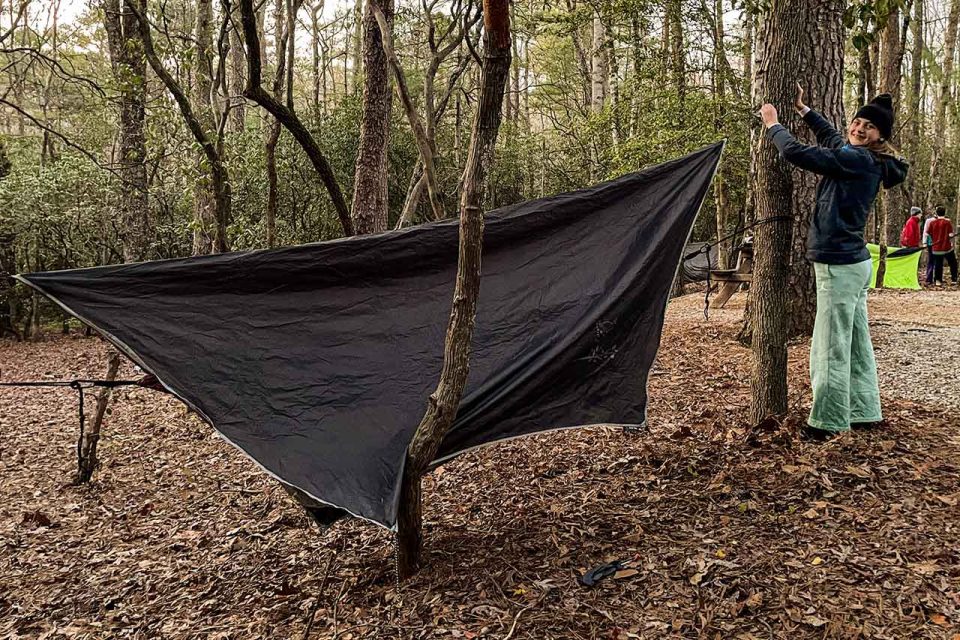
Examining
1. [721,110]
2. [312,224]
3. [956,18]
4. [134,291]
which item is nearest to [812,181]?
[721,110]

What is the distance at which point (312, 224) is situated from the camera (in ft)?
33.7

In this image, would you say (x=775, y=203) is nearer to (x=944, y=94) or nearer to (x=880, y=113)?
(x=880, y=113)

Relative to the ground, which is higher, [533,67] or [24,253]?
[533,67]

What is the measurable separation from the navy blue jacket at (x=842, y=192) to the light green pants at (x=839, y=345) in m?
0.07

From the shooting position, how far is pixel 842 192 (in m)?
2.88

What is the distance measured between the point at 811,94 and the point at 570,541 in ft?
8.93

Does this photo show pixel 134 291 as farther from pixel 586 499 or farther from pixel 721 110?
pixel 721 110

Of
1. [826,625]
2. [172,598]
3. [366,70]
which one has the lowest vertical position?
[172,598]

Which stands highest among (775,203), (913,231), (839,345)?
(913,231)

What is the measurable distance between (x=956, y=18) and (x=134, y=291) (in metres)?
17.0

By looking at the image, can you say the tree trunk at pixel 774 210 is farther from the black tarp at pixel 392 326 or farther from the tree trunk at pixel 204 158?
the tree trunk at pixel 204 158

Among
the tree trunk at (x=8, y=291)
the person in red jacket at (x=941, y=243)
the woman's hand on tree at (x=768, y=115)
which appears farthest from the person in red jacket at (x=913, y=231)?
the tree trunk at (x=8, y=291)

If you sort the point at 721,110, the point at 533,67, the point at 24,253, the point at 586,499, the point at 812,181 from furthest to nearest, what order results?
Result: 1. the point at 533,67
2. the point at 24,253
3. the point at 721,110
4. the point at 812,181
5. the point at 586,499

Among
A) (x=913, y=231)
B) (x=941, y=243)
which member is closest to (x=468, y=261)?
(x=913, y=231)
